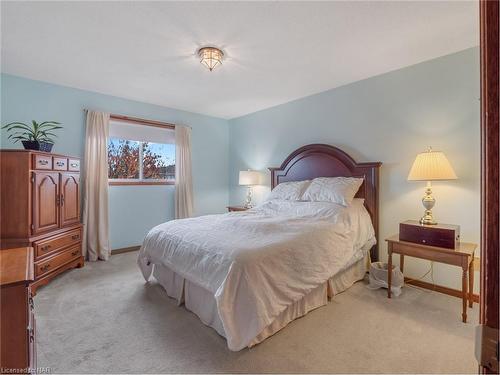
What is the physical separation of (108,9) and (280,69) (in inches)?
71.3

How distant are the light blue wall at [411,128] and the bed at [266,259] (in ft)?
0.74

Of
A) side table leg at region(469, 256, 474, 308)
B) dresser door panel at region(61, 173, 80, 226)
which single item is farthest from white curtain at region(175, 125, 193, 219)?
side table leg at region(469, 256, 474, 308)

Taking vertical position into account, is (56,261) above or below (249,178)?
below

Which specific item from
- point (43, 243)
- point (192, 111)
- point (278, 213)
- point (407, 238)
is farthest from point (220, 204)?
point (407, 238)

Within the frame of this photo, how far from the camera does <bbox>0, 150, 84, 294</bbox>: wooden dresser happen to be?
255 centimetres

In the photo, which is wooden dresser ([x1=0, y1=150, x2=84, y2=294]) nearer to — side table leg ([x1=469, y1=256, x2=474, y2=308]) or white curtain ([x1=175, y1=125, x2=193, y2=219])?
white curtain ([x1=175, y1=125, x2=193, y2=219])

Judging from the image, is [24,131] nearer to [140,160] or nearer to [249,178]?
[140,160]

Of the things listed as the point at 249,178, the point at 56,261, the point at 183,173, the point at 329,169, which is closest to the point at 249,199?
the point at 249,178

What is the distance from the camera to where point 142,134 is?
14.1ft

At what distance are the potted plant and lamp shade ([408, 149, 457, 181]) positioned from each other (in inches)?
163

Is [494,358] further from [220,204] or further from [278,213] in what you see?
[220,204]

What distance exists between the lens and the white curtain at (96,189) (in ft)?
12.0

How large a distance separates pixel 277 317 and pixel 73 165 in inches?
126

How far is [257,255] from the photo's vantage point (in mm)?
1787
